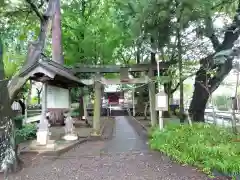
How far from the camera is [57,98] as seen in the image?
30.8 ft

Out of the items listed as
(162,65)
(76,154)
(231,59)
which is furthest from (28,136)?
(231,59)

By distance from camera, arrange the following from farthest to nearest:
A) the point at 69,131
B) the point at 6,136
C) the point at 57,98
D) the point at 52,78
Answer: the point at 69,131, the point at 57,98, the point at 52,78, the point at 6,136

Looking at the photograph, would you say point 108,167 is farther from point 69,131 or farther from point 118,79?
point 118,79

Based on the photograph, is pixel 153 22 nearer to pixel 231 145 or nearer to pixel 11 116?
pixel 231 145

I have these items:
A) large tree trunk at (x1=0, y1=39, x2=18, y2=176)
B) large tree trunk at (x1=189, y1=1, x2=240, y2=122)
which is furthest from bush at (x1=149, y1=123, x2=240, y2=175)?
large tree trunk at (x1=0, y1=39, x2=18, y2=176)

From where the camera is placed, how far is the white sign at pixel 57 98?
8938mm

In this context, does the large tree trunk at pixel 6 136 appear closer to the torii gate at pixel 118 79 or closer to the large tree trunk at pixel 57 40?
the torii gate at pixel 118 79

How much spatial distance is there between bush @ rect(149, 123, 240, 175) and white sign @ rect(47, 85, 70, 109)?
11.8 feet

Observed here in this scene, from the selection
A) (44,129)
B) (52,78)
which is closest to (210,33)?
(52,78)

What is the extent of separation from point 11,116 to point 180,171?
13.5 feet

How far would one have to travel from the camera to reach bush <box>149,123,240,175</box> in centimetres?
539

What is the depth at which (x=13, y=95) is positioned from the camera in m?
6.26

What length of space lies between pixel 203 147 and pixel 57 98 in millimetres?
5418

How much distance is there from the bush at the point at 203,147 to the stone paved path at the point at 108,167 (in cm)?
31
